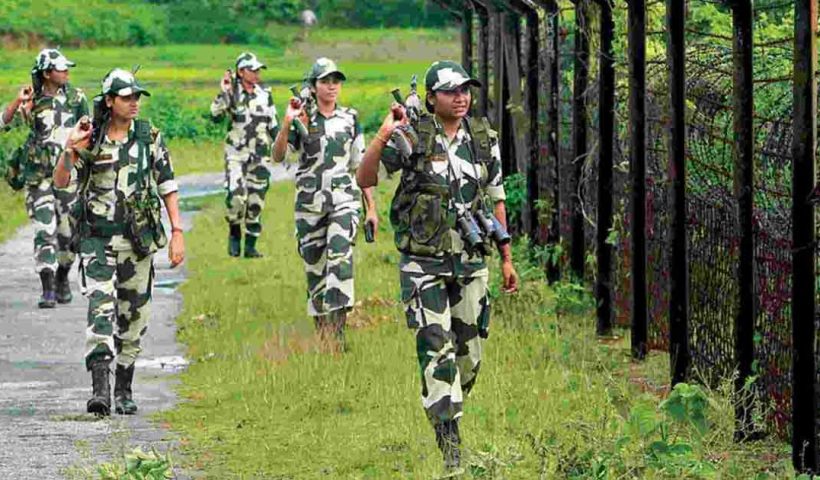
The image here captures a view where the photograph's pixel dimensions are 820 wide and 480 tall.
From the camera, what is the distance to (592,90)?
45.4ft

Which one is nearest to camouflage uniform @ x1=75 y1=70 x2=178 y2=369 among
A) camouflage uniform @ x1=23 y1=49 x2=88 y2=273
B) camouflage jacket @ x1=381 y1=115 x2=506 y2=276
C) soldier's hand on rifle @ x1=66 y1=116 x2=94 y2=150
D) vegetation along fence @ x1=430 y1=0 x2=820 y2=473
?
soldier's hand on rifle @ x1=66 y1=116 x2=94 y2=150

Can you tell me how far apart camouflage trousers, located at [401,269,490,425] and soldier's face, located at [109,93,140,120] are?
229 centimetres

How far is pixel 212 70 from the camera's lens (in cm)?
6444

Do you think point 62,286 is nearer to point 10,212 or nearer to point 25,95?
point 25,95

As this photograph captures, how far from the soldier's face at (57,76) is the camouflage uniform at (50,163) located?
5 centimetres

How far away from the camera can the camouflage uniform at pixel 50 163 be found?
51.0 feet

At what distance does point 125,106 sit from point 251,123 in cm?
922

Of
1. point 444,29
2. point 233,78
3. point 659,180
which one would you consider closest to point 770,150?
point 659,180

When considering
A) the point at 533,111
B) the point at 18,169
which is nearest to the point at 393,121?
the point at 533,111

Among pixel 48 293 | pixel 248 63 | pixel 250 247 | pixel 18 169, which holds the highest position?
pixel 248 63

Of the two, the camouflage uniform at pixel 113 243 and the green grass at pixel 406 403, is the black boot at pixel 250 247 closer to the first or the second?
the green grass at pixel 406 403

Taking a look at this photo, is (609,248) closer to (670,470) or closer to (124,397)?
(124,397)

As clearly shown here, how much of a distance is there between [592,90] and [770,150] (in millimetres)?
4704

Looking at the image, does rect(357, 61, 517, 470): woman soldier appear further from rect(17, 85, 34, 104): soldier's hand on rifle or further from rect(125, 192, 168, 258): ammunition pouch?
rect(17, 85, 34, 104): soldier's hand on rifle
